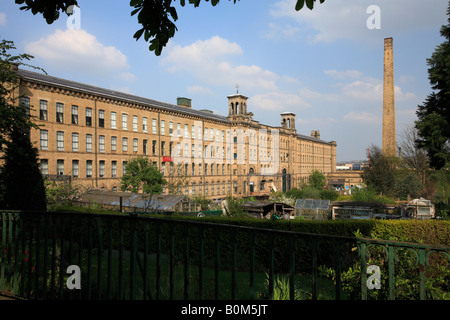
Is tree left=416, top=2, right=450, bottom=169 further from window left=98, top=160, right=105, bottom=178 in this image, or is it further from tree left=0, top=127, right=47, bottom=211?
window left=98, top=160, right=105, bottom=178

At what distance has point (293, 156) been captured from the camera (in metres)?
92.4

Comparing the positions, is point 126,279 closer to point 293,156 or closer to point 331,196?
point 331,196

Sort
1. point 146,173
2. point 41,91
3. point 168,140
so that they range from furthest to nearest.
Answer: point 168,140, point 146,173, point 41,91

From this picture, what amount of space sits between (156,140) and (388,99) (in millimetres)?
44388

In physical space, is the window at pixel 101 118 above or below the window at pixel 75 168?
above

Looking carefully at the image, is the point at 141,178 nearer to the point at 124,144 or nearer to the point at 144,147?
the point at 124,144

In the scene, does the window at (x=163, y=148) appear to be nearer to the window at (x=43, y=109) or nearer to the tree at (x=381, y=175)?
the window at (x=43, y=109)

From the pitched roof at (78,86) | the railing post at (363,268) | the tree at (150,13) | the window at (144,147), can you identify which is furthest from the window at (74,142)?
the railing post at (363,268)

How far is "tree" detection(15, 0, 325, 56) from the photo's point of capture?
5.18m

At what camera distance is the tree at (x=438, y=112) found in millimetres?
25250

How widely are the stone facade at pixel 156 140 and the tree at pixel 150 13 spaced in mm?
14417

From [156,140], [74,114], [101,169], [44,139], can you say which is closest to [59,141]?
[44,139]

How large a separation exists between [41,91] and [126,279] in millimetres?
37552
